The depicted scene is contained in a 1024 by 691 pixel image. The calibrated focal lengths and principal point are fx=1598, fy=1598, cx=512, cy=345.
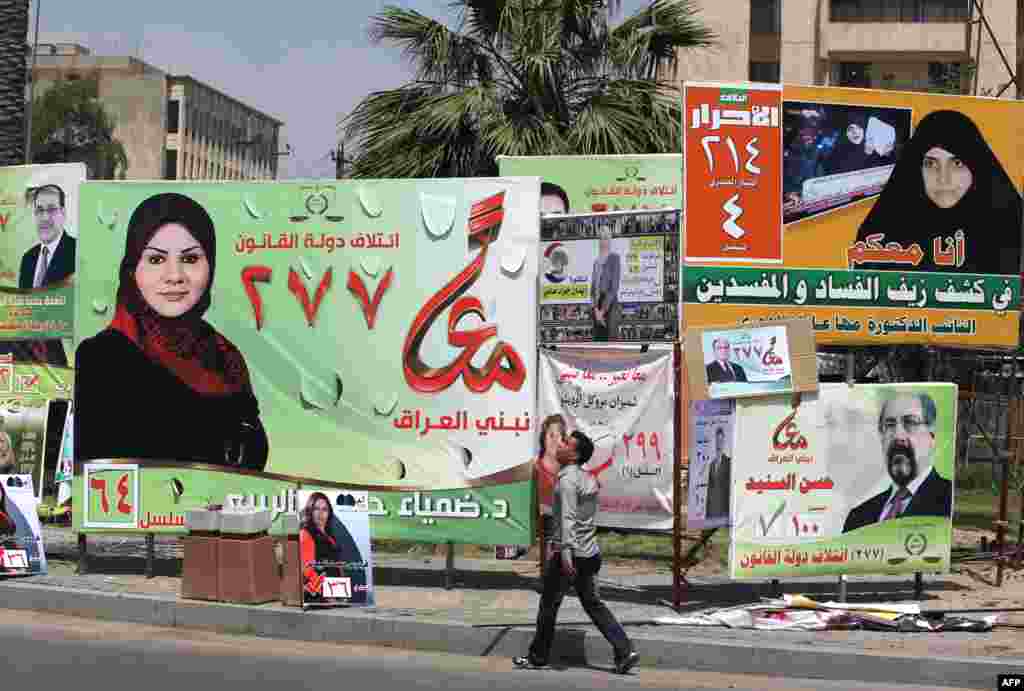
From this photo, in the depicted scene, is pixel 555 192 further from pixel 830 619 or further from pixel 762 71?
pixel 762 71

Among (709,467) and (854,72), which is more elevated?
(854,72)

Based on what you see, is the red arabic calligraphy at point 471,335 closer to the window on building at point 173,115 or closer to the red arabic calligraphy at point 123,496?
the red arabic calligraphy at point 123,496

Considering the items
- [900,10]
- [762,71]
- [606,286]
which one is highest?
[900,10]

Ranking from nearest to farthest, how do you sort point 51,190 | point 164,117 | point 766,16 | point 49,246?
1. point 51,190
2. point 49,246
3. point 766,16
4. point 164,117

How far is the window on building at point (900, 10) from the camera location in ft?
178

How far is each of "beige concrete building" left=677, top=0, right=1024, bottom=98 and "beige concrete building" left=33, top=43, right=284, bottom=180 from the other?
41.9 meters

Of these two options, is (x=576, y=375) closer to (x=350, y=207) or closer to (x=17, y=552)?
(x=350, y=207)

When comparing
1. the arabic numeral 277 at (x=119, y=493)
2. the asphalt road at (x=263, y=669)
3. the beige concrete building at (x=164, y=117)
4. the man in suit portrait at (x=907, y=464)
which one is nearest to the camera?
the asphalt road at (x=263, y=669)

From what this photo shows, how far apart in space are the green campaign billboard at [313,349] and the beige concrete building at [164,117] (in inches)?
3020

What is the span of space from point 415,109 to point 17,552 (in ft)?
32.5

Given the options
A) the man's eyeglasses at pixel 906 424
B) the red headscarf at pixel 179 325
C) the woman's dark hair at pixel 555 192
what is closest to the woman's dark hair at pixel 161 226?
the red headscarf at pixel 179 325

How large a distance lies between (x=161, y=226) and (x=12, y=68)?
6141mm

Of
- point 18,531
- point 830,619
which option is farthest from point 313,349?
point 830,619

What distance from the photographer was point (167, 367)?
13.7m
